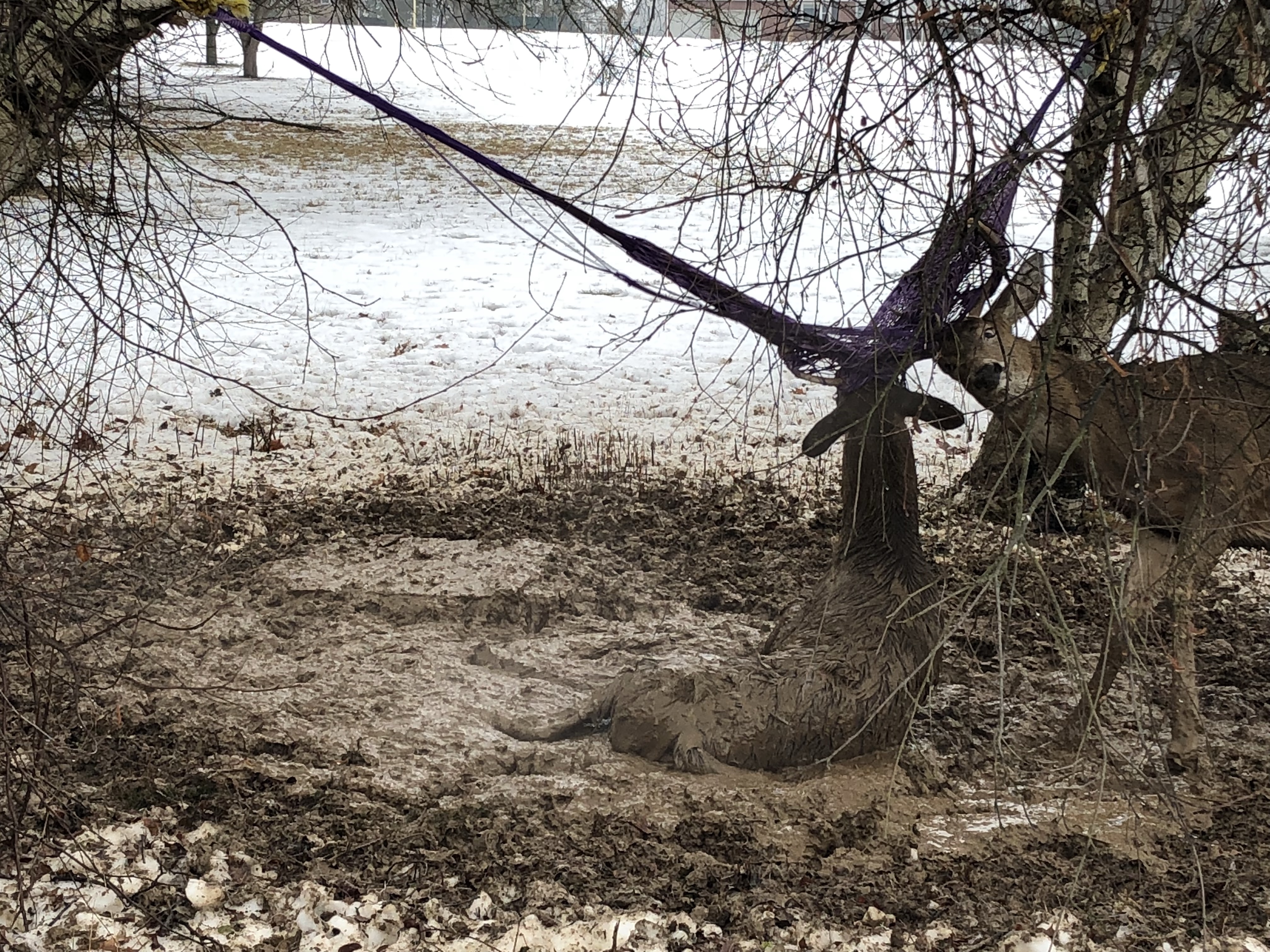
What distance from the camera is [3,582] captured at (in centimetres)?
273

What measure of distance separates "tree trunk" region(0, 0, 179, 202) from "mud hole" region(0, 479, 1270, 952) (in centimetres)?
137

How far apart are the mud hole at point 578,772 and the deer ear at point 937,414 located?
519 mm

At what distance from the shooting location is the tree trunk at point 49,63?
284 cm

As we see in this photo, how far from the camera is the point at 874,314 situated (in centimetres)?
383

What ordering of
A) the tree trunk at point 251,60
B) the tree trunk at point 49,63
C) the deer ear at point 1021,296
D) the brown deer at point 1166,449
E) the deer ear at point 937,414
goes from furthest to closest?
the tree trunk at point 251,60 → the deer ear at point 937,414 → the brown deer at point 1166,449 → the deer ear at point 1021,296 → the tree trunk at point 49,63

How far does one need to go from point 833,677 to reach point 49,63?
3486 mm

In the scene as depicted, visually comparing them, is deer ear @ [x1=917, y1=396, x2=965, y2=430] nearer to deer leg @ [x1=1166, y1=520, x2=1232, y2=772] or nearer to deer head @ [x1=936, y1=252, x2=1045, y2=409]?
deer head @ [x1=936, y1=252, x2=1045, y2=409]

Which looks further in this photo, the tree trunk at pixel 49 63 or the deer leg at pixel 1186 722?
the deer leg at pixel 1186 722

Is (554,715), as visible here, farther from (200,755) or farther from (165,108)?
(165,108)

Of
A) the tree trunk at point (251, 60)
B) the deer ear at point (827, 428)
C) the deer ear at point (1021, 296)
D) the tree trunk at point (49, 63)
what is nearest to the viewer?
the tree trunk at point (49, 63)

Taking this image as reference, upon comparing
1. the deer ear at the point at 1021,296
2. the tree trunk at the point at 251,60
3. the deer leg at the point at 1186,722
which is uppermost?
the tree trunk at the point at 251,60

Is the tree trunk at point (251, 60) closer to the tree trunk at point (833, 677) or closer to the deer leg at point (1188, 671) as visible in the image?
the tree trunk at point (833, 677)

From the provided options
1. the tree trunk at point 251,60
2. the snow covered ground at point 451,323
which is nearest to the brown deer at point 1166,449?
the snow covered ground at point 451,323

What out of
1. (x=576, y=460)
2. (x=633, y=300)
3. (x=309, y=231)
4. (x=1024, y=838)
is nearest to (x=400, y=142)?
(x=309, y=231)
